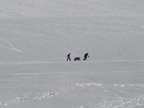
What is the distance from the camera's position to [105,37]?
25.0 m

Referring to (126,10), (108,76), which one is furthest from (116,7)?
(108,76)

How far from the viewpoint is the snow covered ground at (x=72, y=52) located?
5188 mm

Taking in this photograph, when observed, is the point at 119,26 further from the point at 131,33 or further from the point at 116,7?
the point at 116,7

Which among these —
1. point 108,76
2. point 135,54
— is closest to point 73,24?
point 135,54

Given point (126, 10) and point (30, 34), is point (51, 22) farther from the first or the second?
point (126, 10)

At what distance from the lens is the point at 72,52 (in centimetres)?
2066

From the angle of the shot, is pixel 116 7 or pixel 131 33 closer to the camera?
pixel 131 33

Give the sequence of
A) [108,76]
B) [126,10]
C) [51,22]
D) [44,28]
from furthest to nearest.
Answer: [126,10] < [51,22] < [44,28] < [108,76]

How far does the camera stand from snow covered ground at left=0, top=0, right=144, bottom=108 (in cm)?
519

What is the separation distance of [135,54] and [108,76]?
1269cm

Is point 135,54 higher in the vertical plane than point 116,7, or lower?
lower

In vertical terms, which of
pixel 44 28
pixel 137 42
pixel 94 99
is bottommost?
pixel 94 99

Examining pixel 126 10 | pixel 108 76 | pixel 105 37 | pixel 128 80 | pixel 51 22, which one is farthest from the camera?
pixel 126 10

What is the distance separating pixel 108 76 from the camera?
700 cm
